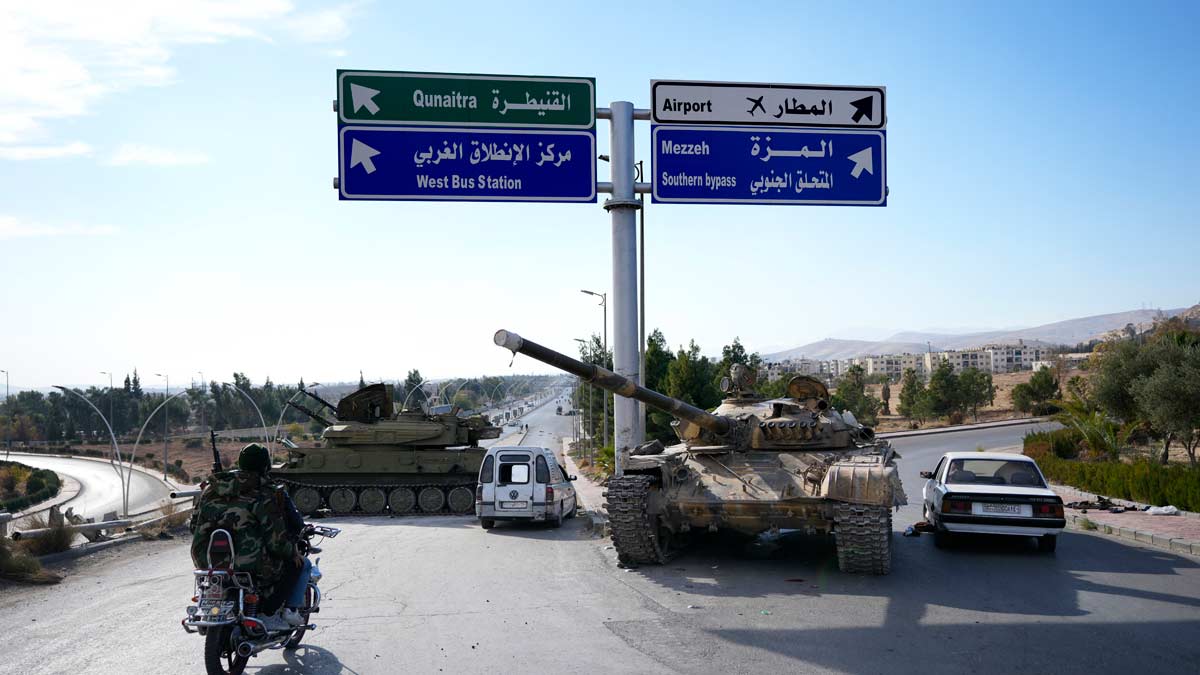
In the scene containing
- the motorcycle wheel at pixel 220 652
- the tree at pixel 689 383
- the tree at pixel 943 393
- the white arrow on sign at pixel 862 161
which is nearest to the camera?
the motorcycle wheel at pixel 220 652

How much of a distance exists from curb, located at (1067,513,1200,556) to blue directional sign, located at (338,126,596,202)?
28.6ft

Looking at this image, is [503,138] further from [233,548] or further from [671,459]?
[233,548]

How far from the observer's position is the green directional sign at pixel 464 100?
41.0ft

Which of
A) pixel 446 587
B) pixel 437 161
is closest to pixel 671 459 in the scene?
pixel 446 587

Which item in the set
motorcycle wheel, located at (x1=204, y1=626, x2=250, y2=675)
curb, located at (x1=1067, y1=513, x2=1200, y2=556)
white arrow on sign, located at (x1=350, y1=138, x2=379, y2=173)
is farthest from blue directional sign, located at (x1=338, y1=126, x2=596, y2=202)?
curb, located at (x1=1067, y1=513, x2=1200, y2=556)

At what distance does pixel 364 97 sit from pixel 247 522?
24.1 ft

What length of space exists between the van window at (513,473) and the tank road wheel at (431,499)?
5.12m

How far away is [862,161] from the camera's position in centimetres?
1334

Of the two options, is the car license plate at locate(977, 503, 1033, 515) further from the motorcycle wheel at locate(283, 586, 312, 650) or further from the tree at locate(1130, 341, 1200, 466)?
the tree at locate(1130, 341, 1200, 466)

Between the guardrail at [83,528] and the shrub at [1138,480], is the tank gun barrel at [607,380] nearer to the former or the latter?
the guardrail at [83,528]

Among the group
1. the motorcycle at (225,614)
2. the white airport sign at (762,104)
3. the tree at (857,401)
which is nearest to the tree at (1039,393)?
the tree at (857,401)

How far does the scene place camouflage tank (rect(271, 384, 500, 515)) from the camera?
2152 centimetres

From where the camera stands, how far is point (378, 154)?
1245 centimetres

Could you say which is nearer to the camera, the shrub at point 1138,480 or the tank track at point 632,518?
the tank track at point 632,518
